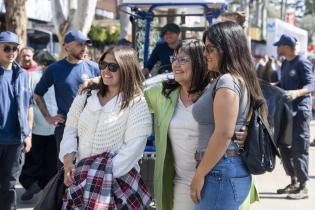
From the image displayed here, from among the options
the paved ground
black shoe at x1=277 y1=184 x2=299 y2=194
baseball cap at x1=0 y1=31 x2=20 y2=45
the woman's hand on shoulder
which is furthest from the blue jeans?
black shoe at x1=277 y1=184 x2=299 y2=194

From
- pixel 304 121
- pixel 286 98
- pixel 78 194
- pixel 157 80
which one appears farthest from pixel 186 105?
pixel 304 121

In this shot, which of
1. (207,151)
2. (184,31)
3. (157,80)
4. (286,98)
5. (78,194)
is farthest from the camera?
(184,31)

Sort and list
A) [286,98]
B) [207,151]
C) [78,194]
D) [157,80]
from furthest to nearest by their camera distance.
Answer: [286,98] → [157,80] → [78,194] → [207,151]

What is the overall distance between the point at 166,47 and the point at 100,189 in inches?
156

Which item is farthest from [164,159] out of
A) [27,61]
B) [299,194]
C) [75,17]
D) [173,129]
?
[75,17]

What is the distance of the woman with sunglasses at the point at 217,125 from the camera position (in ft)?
11.3

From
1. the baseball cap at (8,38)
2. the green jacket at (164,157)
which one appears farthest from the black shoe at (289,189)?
the green jacket at (164,157)

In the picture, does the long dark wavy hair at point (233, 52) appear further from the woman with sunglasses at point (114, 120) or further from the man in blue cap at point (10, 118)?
the man in blue cap at point (10, 118)

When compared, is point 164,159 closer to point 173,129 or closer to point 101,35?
point 173,129

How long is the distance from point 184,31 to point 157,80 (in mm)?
3874

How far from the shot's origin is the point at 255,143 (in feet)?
11.6

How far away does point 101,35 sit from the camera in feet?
90.6

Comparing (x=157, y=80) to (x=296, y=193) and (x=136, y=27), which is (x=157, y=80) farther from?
(x=136, y=27)

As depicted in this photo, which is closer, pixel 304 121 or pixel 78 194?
pixel 78 194
